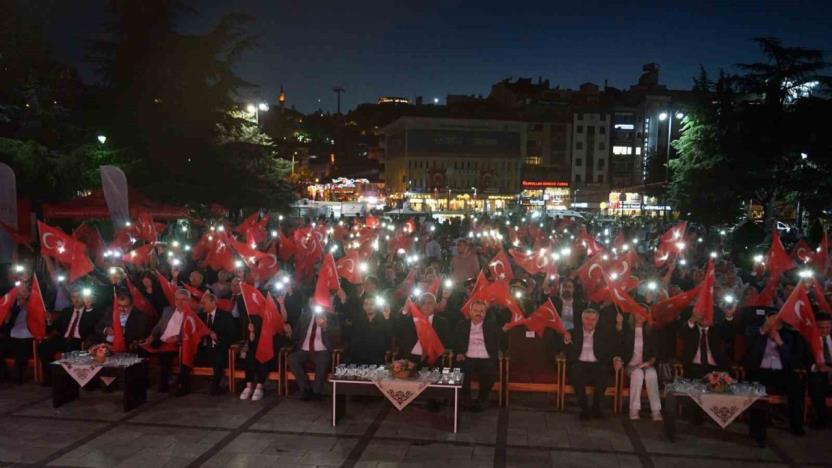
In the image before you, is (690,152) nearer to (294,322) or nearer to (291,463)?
(294,322)

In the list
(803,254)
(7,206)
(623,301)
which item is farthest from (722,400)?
(7,206)

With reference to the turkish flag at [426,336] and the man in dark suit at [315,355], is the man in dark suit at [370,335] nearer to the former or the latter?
the man in dark suit at [315,355]

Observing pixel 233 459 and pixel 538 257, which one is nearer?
pixel 233 459

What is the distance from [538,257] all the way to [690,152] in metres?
20.8

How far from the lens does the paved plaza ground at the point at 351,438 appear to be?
7980 mm

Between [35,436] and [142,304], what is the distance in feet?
10.5

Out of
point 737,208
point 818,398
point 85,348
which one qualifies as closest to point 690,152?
point 737,208

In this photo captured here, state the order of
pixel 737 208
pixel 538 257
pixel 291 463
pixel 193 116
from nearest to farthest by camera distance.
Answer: pixel 291 463
pixel 538 257
pixel 193 116
pixel 737 208

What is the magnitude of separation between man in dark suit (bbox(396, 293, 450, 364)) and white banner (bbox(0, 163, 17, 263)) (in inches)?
525

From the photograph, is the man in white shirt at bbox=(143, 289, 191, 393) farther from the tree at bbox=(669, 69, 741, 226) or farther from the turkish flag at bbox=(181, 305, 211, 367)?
the tree at bbox=(669, 69, 741, 226)

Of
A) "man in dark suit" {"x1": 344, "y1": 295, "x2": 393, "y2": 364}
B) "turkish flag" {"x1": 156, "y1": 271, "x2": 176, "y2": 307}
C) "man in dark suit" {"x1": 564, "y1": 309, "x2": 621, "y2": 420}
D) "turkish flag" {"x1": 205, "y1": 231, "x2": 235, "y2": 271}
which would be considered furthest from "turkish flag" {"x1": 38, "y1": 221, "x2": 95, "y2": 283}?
"man in dark suit" {"x1": 564, "y1": 309, "x2": 621, "y2": 420}

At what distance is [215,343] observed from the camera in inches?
417

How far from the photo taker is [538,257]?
625 inches

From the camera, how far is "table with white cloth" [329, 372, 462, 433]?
865cm
